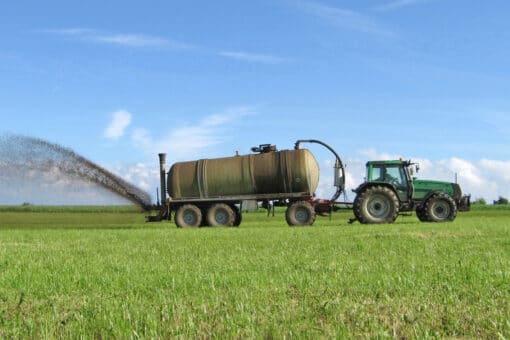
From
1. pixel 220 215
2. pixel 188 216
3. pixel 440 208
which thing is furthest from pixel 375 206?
pixel 188 216

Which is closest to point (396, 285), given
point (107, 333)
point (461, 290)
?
point (461, 290)

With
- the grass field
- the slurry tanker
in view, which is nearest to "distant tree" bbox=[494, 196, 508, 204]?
the slurry tanker

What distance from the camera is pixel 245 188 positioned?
26.4 m

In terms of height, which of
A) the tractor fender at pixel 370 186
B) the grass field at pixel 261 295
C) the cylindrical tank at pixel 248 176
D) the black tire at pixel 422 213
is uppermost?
the cylindrical tank at pixel 248 176

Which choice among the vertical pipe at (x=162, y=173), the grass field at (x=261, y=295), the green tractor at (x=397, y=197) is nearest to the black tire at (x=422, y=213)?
the green tractor at (x=397, y=197)

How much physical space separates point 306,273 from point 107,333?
134 inches

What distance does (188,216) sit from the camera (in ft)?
88.4

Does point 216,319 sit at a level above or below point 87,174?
below

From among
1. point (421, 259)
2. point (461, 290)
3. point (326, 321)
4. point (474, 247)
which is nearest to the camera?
point (326, 321)

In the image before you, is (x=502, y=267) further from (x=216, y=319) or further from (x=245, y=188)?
(x=245, y=188)

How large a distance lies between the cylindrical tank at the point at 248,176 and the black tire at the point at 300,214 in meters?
0.84

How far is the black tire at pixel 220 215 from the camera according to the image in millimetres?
26328

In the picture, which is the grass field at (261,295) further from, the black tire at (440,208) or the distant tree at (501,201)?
the distant tree at (501,201)

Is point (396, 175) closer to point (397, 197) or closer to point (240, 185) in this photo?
point (397, 197)
